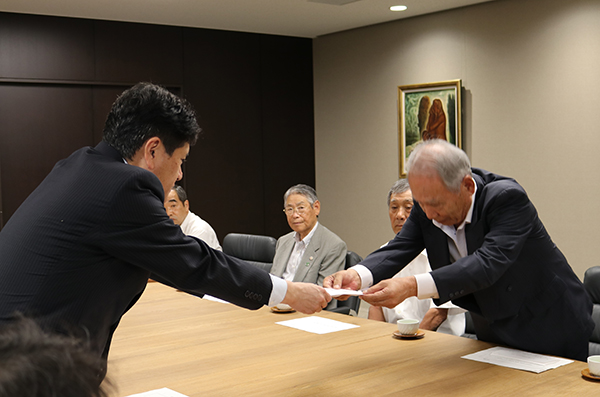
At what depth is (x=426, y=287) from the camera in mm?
2098

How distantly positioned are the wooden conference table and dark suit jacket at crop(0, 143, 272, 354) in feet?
0.74

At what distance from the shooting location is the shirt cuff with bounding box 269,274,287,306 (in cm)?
191

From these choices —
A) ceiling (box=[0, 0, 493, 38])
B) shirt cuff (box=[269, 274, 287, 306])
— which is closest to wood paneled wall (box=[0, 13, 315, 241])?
ceiling (box=[0, 0, 493, 38])

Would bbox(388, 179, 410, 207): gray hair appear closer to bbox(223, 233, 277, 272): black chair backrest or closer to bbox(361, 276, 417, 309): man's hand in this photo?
bbox(223, 233, 277, 272): black chair backrest

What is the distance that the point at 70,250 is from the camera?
153 cm

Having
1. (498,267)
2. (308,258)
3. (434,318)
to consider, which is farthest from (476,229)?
(308,258)

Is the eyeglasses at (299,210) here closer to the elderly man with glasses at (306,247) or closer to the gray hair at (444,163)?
the elderly man with glasses at (306,247)

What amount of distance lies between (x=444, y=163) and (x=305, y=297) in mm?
648

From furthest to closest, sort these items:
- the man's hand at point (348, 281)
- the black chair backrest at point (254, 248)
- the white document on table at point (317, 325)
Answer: the black chair backrest at point (254, 248), the white document on table at point (317, 325), the man's hand at point (348, 281)

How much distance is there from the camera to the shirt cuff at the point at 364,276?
8.07 feet

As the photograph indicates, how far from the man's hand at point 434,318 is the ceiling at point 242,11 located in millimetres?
3364

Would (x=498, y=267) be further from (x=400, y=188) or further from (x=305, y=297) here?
(x=400, y=188)

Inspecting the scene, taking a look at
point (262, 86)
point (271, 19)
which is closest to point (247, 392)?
point (271, 19)

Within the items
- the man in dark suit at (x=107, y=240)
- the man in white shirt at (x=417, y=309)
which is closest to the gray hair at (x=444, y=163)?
the man in dark suit at (x=107, y=240)
